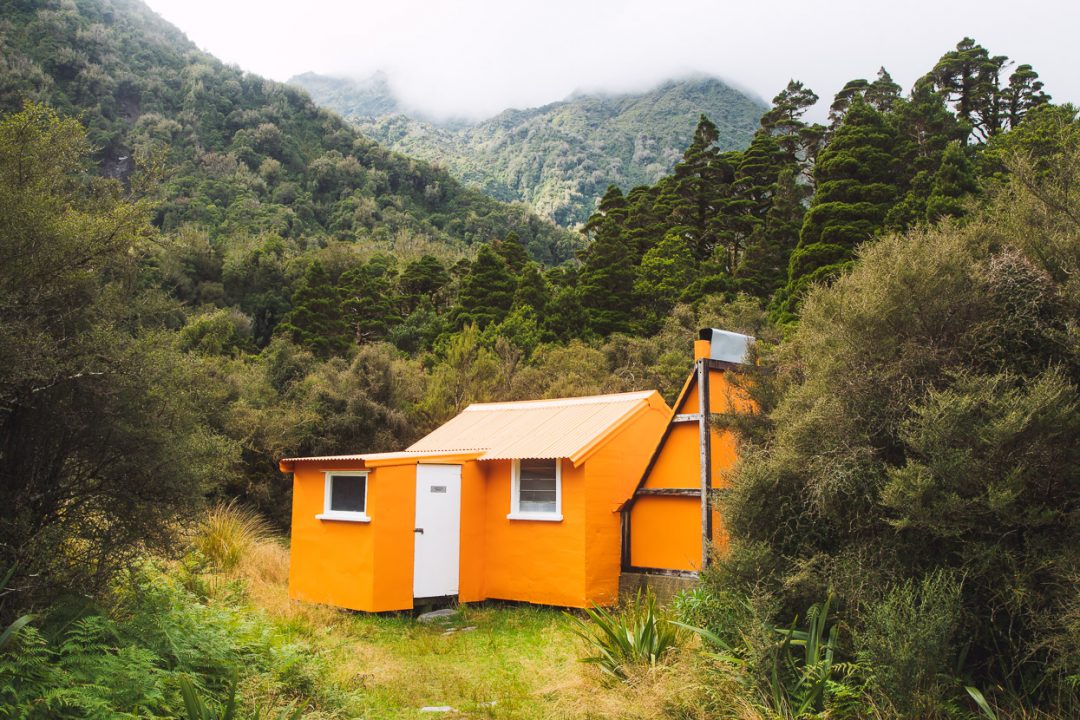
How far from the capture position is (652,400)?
46.7 feet

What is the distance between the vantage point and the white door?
1259 centimetres

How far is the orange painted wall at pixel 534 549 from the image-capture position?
12445mm

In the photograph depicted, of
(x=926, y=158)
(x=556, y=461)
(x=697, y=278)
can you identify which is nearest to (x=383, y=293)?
(x=697, y=278)

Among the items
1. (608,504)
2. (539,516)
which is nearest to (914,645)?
(608,504)

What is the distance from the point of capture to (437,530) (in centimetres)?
1289

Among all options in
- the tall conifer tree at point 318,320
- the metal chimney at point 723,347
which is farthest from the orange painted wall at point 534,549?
the tall conifer tree at point 318,320

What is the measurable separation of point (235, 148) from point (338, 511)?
5879 cm

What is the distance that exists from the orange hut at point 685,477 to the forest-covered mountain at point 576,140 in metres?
86.0

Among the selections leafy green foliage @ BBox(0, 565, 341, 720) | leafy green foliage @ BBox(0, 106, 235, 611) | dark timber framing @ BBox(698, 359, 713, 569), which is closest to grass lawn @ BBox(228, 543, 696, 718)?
leafy green foliage @ BBox(0, 565, 341, 720)

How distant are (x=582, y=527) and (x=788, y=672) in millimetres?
6367

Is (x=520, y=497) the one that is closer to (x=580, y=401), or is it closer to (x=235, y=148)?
(x=580, y=401)

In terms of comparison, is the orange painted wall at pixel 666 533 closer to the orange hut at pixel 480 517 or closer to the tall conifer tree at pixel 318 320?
the orange hut at pixel 480 517

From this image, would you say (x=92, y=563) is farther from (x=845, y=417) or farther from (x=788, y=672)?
(x=845, y=417)

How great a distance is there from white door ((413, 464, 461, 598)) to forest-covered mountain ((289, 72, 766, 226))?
278 ft
